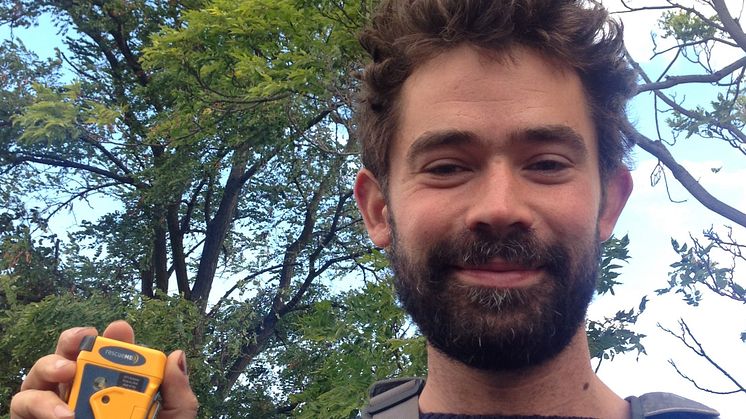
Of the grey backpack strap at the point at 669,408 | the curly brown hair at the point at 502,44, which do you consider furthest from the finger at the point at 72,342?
the grey backpack strap at the point at 669,408

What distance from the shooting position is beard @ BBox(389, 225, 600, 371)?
4.90ft

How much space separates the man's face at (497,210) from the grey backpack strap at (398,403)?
199mm

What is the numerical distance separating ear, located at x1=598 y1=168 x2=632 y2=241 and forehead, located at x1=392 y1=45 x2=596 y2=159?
0.16m

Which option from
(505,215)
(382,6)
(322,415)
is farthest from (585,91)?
(322,415)

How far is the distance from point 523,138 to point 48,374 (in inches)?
49.5

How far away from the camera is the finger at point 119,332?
161cm

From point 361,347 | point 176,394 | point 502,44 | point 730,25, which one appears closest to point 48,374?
point 176,394

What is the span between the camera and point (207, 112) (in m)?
7.15

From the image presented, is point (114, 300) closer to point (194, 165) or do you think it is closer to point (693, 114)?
point (194, 165)

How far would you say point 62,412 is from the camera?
4.68 ft

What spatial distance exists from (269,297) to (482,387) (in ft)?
30.9

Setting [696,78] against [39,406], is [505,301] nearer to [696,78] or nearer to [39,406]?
[39,406]

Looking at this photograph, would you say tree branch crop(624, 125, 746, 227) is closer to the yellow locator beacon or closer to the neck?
the neck

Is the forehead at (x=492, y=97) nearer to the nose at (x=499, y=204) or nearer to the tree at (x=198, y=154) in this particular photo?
the nose at (x=499, y=204)
